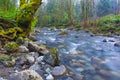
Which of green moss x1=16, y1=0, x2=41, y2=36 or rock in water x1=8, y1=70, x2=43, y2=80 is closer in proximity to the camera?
rock in water x1=8, y1=70, x2=43, y2=80

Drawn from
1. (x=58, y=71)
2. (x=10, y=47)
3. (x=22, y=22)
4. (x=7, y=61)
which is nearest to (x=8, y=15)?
(x=22, y=22)

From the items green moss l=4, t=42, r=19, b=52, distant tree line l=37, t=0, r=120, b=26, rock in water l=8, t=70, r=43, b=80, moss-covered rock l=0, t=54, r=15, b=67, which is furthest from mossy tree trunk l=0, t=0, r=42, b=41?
distant tree line l=37, t=0, r=120, b=26

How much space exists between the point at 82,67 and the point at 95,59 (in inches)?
60.0

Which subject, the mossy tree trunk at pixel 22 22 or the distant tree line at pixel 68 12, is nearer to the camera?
the mossy tree trunk at pixel 22 22

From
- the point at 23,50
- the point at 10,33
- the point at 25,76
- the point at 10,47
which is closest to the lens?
the point at 25,76

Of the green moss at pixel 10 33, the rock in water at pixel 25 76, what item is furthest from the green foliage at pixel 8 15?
the rock in water at pixel 25 76

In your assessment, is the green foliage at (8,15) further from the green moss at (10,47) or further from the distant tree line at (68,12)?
the distant tree line at (68,12)

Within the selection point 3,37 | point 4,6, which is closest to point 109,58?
point 3,37

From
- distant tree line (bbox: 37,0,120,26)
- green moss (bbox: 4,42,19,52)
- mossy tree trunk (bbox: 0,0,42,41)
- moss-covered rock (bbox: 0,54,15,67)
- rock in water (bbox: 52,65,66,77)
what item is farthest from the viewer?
distant tree line (bbox: 37,0,120,26)

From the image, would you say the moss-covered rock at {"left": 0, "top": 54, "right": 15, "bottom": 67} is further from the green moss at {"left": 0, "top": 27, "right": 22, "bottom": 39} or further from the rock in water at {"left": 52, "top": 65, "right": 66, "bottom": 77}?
the green moss at {"left": 0, "top": 27, "right": 22, "bottom": 39}

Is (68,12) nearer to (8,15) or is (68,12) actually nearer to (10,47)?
(8,15)

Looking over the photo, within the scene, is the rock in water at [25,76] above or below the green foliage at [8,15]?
below

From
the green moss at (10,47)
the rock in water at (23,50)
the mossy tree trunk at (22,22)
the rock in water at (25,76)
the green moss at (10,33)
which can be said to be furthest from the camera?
the mossy tree trunk at (22,22)

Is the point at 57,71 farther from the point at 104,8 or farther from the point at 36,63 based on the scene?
the point at 104,8
